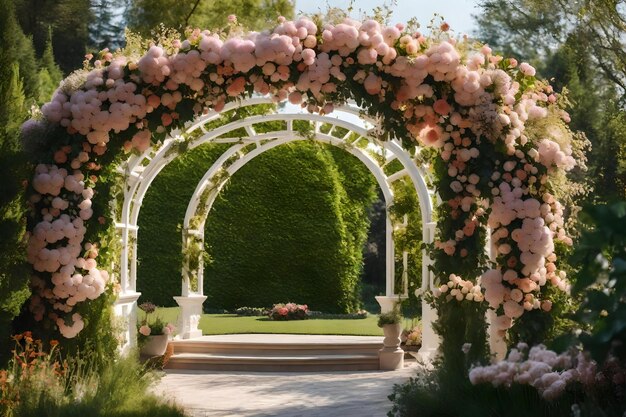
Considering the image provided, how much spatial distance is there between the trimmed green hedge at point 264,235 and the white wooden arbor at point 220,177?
4601 millimetres

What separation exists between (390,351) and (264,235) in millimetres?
6955

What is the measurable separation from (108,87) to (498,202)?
11.0 feet

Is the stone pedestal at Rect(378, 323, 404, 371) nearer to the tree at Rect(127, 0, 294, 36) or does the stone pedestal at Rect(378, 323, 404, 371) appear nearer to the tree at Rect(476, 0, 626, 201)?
the tree at Rect(476, 0, 626, 201)

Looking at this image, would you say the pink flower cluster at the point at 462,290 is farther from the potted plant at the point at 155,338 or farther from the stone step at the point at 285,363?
the potted plant at the point at 155,338

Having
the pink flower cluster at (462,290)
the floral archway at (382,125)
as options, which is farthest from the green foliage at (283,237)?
the pink flower cluster at (462,290)

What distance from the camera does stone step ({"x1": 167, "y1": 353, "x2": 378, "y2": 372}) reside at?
37.0 ft

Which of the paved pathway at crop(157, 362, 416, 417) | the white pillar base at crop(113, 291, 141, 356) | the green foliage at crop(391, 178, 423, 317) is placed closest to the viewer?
the paved pathway at crop(157, 362, 416, 417)

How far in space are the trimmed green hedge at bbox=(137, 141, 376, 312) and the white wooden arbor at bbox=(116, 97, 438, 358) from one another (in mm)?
4601

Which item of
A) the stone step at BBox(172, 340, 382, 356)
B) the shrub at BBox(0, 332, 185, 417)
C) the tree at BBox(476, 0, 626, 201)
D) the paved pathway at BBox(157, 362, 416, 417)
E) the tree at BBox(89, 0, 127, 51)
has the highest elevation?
the tree at BBox(89, 0, 127, 51)

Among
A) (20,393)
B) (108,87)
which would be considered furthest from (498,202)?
(20,393)

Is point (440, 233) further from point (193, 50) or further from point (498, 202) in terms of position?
point (193, 50)

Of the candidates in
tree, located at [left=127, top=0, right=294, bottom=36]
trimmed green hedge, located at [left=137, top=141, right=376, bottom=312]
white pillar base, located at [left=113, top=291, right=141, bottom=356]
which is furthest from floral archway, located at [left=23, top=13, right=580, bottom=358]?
tree, located at [left=127, top=0, right=294, bottom=36]

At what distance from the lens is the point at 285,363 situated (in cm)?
1130

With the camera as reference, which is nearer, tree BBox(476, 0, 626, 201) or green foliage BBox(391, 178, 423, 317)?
green foliage BBox(391, 178, 423, 317)
